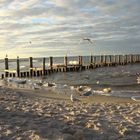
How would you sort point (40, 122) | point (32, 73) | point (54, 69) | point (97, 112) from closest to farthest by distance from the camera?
point (40, 122), point (97, 112), point (32, 73), point (54, 69)

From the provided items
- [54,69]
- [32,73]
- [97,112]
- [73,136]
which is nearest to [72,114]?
[97,112]

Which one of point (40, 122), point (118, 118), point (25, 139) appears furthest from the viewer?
point (118, 118)

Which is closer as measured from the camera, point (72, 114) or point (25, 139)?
point (25, 139)

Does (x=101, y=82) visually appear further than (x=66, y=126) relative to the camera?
Yes

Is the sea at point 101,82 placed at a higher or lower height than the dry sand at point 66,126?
lower

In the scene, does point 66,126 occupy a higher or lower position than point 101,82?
higher

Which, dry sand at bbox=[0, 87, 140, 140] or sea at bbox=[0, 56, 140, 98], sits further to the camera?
sea at bbox=[0, 56, 140, 98]

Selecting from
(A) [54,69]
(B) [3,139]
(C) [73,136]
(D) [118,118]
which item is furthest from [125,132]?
(A) [54,69]

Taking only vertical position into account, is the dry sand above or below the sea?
above

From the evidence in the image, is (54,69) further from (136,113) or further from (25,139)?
(25,139)

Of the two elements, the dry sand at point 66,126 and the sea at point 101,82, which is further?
the sea at point 101,82

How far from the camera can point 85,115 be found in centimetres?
909

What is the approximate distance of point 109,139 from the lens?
6594mm

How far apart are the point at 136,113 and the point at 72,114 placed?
80.3 inches
